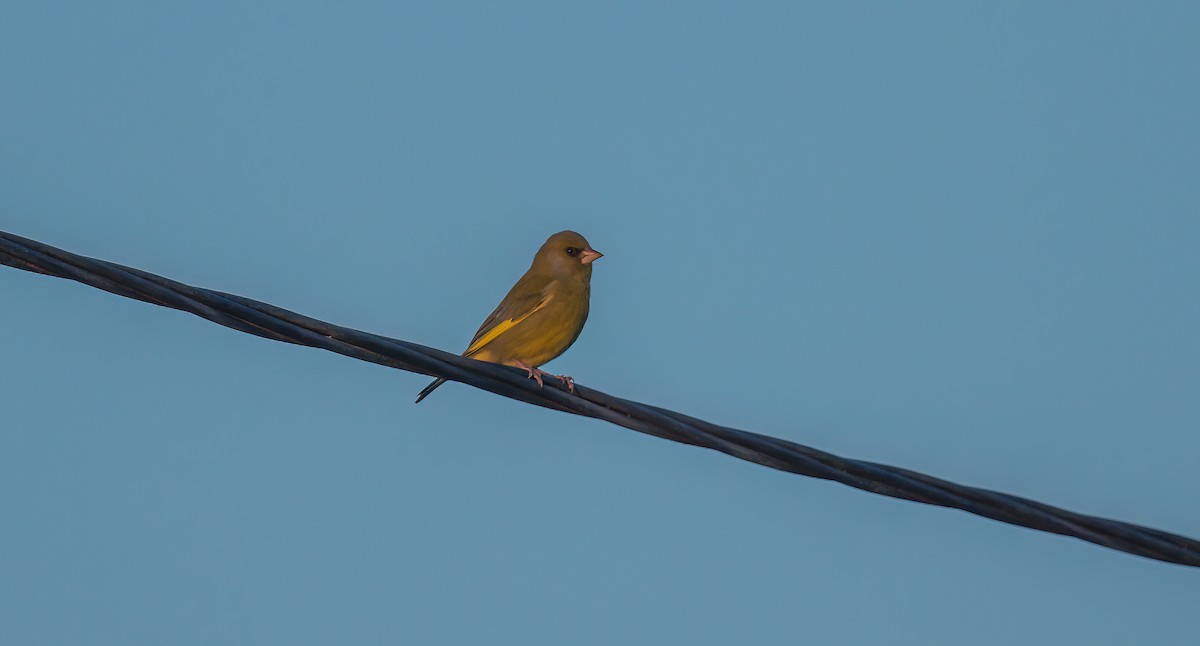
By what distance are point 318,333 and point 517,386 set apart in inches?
29.5

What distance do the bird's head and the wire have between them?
14.6 ft

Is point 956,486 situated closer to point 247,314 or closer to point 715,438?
point 715,438

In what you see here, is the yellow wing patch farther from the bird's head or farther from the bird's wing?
the bird's head

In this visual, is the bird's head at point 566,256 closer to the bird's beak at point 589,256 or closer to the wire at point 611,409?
the bird's beak at point 589,256

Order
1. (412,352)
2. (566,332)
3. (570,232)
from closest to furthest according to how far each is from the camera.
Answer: (412,352), (566,332), (570,232)

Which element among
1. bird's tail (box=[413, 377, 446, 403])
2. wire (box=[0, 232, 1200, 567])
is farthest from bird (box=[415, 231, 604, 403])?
wire (box=[0, 232, 1200, 567])

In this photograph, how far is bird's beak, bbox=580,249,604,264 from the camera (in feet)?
32.2

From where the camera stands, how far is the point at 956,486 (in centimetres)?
477

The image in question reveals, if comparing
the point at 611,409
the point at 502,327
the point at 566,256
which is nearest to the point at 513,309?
the point at 502,327

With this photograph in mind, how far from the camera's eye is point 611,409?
5137 mm

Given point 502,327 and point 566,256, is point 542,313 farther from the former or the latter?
point 566,256

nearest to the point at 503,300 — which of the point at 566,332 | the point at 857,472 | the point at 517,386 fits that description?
the point at 566,332

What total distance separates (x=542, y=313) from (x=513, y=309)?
10.1 inches

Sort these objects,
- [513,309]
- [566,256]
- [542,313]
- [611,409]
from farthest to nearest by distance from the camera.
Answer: [566,256]
[513,309]
[542,313]
[611,409]
